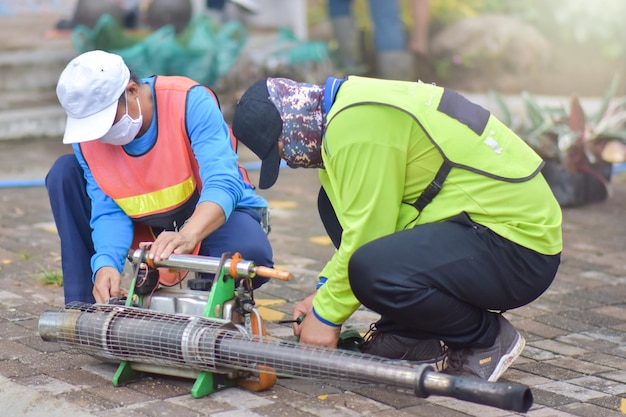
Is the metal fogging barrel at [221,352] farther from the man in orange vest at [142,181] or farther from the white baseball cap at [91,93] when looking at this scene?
the white baseball cap at [91,93]

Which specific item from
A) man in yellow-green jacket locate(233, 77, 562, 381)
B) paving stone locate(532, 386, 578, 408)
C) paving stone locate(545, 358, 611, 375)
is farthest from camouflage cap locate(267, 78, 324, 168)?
paving stone locate(545, 358, 611, 375)

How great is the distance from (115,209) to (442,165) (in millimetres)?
1256

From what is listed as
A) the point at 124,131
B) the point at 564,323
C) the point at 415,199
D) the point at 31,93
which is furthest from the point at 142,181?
the point at 31,93

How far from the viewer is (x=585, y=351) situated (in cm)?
384

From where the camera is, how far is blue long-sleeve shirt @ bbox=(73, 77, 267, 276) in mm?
3539

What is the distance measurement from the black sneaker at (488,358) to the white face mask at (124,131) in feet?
4.41

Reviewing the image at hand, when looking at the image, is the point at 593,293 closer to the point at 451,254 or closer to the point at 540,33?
the point at 451,254

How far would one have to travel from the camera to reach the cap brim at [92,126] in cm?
343

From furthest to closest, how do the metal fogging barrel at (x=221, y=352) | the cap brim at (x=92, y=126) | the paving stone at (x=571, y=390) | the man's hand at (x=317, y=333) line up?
the cap brim at (x=92, y=126) → the paving stone at (x=571, y=390) → the man's hand at (x=317, y=333) → the metal fogging barrel at (x=221, y=352)

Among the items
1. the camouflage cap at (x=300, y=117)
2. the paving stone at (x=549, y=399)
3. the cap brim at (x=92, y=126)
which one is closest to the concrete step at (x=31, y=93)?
the cap brim at (x=92, y=126)

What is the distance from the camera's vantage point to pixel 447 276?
3.19m

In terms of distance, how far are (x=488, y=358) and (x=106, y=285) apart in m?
1.31

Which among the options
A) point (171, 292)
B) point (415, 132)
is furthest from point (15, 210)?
A: point (415, 132)

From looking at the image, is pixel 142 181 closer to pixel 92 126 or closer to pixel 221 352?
pixel 92 126
